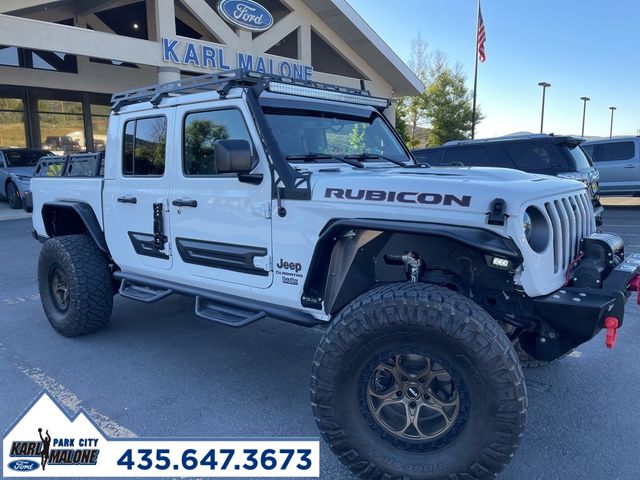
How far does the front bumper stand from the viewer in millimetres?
2324

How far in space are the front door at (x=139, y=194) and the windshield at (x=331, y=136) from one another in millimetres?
955

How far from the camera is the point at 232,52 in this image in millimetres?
16359

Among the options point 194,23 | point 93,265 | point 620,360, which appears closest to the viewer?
point 620,360

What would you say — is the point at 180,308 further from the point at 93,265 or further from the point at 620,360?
the point at 620,360

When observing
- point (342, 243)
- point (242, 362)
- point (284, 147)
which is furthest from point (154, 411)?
point (284, 147)

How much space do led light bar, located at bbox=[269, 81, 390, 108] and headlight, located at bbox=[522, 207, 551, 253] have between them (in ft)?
5.74

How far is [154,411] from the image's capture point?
319cm

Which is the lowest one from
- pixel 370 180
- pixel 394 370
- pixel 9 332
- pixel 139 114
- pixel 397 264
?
pixel 9 332

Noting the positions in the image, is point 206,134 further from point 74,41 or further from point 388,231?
point 74,41

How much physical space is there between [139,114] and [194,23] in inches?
757

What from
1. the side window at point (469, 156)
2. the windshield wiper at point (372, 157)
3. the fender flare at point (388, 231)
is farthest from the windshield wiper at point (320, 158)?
the side window at point (469, 156)

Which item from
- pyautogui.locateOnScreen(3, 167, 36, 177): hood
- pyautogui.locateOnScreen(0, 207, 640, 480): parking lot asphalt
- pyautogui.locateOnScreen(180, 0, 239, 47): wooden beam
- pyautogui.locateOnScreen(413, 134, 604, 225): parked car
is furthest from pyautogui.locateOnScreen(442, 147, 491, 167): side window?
pyautogui.locateOnScreen(3, 167, 36, 177): hood

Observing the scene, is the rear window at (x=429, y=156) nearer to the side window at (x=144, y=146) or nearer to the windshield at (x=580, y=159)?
the windshield at (x=580, y=159)

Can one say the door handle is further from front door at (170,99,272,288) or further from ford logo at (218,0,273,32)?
ford logo at (218,0,273,32)
